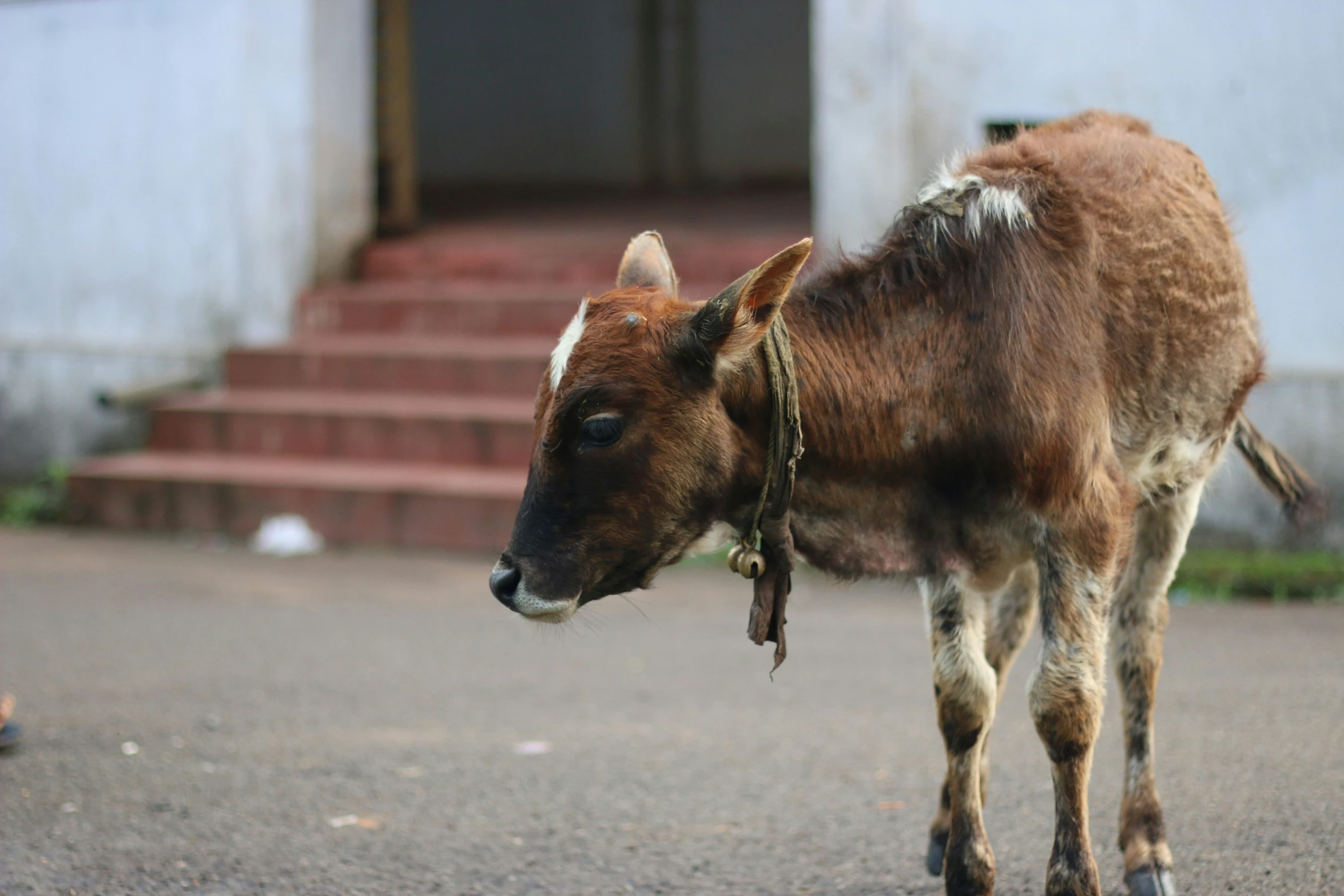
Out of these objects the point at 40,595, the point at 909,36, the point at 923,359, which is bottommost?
the point at 40,595

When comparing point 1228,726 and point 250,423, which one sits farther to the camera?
point 250,423

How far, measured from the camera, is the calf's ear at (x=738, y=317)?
330 cm

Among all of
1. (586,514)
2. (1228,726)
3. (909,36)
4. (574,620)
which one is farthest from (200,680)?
(909,36)

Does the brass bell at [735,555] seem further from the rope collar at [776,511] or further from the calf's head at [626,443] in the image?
the calf's head at [626,443]

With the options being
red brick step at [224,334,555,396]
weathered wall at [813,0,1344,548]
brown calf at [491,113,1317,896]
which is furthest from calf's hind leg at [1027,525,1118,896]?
red brick step at [224,334,555,396]

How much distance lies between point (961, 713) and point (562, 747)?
6.65 ft

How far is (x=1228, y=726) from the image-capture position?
18.8ft

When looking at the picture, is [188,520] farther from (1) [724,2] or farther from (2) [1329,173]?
(1) [724,2]

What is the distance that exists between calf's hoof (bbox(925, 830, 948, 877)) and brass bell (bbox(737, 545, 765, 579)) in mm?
1214

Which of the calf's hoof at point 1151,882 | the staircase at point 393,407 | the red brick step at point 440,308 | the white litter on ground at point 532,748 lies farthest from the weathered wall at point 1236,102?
the calf's hoof at point 1151,882

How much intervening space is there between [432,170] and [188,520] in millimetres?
7981

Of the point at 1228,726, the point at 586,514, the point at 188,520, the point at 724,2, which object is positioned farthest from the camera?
the point at 724,2

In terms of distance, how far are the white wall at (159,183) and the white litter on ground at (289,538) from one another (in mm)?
1884

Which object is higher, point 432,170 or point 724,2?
point 724,2
